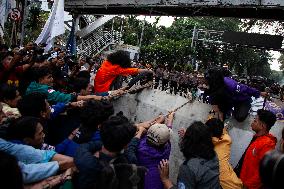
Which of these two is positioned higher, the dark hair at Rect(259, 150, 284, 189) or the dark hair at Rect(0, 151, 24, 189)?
the dark hair at Rect(259, 150, 284, 189)

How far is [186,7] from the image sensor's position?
16328 mm

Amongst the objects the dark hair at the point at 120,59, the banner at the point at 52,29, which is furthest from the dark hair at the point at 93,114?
the banner at the point at 52,29

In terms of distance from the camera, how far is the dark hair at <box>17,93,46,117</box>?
3289mm

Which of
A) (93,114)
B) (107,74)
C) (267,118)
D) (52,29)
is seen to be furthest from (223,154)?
(52,29)

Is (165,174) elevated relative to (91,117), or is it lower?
lower

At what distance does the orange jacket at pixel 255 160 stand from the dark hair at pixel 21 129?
2281 mm

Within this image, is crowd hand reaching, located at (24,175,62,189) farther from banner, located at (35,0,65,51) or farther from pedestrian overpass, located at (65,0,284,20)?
pedestrian overpass, located at (65,0,284,20)

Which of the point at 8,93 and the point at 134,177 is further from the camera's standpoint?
the point at 8,93

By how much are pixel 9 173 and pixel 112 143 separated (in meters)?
1.01

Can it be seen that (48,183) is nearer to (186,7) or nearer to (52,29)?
(52,29)

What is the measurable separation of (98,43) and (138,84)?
22.4 m

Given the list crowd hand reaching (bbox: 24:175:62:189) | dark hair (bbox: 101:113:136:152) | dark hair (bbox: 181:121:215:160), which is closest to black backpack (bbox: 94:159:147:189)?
dark hair (bbox: 101:113:136:152)

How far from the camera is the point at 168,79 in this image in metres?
21.0

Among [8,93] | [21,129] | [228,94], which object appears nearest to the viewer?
[21,129]
